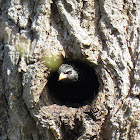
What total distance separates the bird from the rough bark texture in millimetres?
322

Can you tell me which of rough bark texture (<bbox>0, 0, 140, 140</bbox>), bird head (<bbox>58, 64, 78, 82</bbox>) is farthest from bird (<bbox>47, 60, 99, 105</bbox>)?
rough bark texture (<bbox>0, 0, 140, 140</bbox>)

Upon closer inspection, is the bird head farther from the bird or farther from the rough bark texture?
the rough bark texture

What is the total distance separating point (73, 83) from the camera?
4328mm

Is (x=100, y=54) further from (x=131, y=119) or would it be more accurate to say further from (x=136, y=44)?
(x=131, y=119)

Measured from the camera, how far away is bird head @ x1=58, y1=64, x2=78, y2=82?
3.80 m

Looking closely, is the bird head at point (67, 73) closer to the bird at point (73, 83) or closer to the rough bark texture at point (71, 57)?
the bird at point (73, 83)

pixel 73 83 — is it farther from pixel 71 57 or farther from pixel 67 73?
pixel 71 57

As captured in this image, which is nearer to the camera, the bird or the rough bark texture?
the rough bark texture

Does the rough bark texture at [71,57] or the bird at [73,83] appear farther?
the bird at [73,83]

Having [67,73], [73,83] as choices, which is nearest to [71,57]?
[67,73]

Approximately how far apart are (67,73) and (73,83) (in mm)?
379

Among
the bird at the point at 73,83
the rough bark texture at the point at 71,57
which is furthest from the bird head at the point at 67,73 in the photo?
the rough bark texture at the point at 71,57

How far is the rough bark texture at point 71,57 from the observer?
3326 mm

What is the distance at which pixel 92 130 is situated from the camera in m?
3.31
